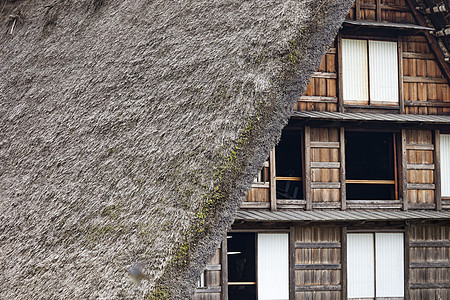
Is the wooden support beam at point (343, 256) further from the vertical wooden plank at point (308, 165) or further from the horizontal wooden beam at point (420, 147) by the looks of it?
the horizontal wooden beam at point (420, 147)

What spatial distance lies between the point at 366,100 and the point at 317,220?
225cm

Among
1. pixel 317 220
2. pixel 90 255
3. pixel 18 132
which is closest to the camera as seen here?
pixel 90 255

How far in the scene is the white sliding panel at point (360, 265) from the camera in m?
11.6

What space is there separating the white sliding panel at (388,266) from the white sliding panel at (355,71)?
7.25 feet

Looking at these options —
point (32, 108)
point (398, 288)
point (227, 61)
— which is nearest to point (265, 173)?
point (398, 288)

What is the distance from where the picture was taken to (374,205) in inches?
459

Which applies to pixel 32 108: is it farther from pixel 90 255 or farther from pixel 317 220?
pixel 317 220

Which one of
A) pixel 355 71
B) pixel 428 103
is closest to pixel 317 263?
pixel 355 71

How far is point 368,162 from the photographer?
1348 cm

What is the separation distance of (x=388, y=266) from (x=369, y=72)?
3092 mm

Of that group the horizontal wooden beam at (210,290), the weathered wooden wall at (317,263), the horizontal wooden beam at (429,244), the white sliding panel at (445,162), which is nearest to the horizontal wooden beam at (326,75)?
the white sliding panel at (445,162)

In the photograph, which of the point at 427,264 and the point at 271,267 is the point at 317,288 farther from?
the point at 427,264

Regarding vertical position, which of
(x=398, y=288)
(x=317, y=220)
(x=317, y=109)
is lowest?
(x=398, y=288)

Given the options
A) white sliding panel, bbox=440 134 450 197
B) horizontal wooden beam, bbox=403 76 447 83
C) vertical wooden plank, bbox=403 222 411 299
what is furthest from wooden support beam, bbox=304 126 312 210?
white sliding panel, bbox=440 134 450 197
